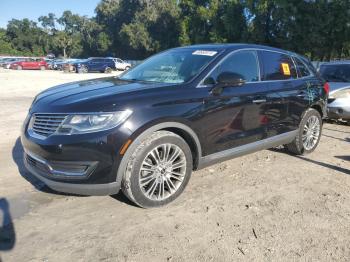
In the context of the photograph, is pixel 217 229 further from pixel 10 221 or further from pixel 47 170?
pixel 10 221

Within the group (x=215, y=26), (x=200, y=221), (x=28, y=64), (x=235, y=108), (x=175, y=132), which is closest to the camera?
(x=200, y=221)

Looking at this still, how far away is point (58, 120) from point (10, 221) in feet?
3.68

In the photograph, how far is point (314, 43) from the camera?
111ft

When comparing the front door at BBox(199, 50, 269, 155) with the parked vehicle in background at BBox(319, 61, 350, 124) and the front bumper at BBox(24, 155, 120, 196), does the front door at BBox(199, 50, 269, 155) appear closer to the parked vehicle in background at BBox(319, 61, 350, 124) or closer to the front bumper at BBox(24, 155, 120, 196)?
the front bumper at BBox(24, 155, 120, 196)

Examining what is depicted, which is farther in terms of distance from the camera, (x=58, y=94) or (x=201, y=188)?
(x=201, y=188)

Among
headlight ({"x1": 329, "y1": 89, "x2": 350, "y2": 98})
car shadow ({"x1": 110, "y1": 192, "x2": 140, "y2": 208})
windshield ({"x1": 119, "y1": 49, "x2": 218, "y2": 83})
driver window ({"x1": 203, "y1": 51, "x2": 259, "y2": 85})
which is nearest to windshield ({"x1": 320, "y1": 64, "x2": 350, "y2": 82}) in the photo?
headlight ({"x1": 329, "y1": 89, "x2": 350, "y2": 98})

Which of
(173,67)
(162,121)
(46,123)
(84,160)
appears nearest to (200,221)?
(162,121)

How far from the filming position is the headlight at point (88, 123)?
11.1ft

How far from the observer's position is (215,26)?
1735 inches

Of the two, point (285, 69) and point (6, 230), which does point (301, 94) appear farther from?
point (6, 230)

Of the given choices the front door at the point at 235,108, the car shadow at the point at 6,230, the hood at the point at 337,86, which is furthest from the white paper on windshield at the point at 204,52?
the hood at the point at 337,86

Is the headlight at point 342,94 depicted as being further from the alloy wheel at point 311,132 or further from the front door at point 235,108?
the front door at point 235,108

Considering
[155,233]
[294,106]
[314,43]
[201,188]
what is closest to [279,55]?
[294,106]

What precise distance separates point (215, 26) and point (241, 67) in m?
41.4
